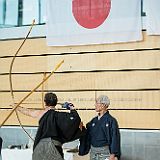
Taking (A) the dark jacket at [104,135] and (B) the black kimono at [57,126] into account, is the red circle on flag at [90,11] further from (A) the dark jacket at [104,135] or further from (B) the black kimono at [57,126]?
(B) the black kimono at [57,126]

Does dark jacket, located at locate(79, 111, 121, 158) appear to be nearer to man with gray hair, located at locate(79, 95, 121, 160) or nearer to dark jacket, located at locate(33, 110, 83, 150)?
man with gray hair, located at locate(79, 95, 121, 160)

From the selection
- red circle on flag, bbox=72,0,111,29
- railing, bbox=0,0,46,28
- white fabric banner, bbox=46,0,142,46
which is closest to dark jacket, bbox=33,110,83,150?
white fabric banner, bbox=46,0,142,46

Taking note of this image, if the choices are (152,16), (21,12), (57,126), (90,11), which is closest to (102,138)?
(57,126)

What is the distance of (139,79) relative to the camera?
549cm

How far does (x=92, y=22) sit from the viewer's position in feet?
18.8

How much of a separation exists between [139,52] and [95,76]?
2.45 ft

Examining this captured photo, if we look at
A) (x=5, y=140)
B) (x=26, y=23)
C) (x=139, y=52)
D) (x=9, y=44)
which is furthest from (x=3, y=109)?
(x=139, y=52)

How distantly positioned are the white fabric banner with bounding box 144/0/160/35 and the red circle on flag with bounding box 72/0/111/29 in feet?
1.93

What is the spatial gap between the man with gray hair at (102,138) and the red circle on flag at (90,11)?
1781mm

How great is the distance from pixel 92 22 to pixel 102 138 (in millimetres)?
2134

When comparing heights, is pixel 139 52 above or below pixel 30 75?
above

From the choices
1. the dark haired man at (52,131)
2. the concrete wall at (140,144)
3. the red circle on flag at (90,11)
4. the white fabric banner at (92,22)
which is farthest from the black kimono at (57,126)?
the red circle on flag at (90,11)

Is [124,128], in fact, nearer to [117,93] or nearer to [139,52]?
[117,93]

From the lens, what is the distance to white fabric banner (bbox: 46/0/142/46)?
17.9ft
